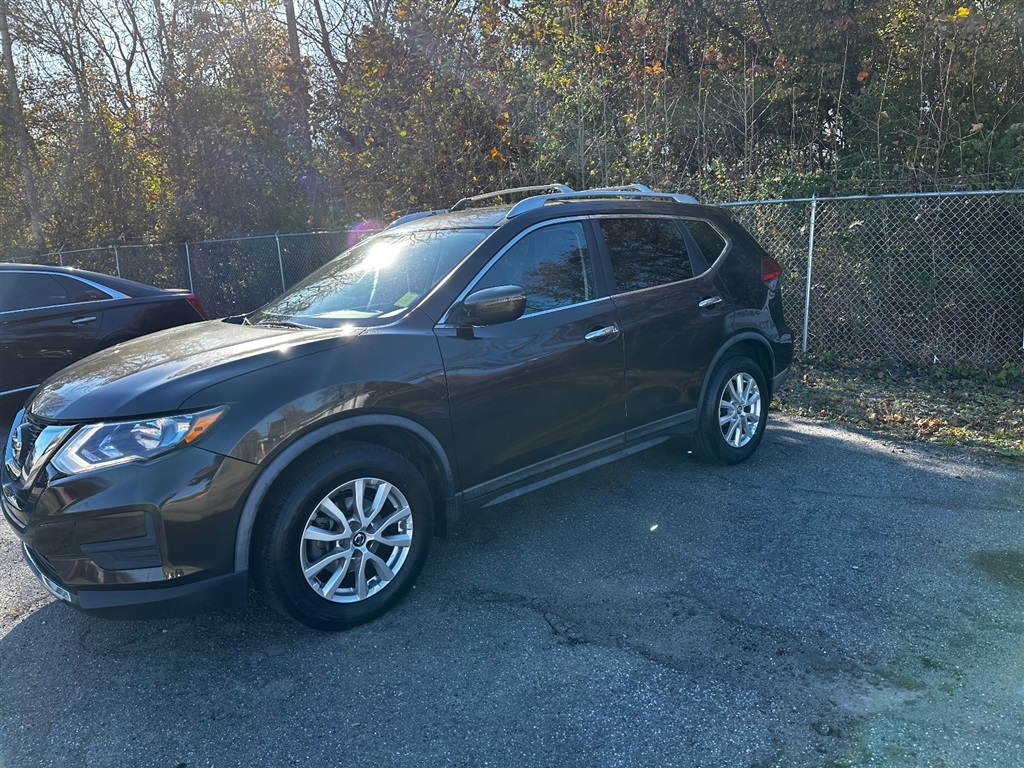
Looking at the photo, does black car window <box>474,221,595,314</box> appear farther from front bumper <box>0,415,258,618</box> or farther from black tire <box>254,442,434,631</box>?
front bumper <box>0,415,258,618</box>

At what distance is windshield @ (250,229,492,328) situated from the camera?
3824 millimetres

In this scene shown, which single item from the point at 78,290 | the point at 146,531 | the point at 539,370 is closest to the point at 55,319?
the point at 78,290

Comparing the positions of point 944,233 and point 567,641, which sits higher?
point 944,233

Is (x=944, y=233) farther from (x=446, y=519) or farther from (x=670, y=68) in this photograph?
(x=446, y=519)

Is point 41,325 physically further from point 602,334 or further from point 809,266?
point 809,266

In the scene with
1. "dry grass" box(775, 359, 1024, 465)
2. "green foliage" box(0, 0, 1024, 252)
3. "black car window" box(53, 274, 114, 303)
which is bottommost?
"dry grass" box(775, 359, 1024, 465)

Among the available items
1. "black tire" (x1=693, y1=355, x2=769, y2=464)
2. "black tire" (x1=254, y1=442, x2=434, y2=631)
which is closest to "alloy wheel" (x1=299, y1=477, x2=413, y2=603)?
"black tire" (x1=254, y1=442, x2=434, y2=631)

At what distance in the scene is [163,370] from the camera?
3182 mm

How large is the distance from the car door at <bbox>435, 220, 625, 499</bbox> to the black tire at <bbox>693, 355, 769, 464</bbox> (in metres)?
0.90

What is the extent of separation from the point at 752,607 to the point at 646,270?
2.14m

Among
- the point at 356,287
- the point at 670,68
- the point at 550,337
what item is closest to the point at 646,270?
the point at 550,337

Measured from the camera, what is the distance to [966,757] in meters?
2.35

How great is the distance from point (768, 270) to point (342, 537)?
3.80 meters

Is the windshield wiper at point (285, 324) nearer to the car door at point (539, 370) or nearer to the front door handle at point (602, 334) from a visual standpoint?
the car door at point (539, 370)
